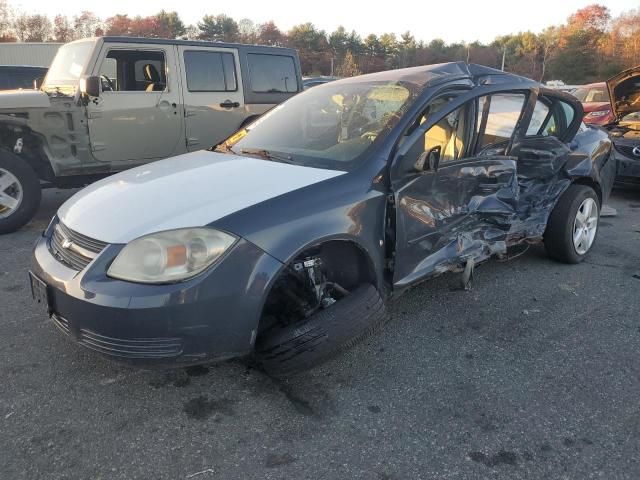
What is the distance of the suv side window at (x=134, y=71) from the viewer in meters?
5.79

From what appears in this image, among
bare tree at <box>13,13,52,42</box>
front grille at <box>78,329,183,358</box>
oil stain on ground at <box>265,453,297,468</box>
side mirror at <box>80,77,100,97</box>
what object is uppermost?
bare tree at <box>13,13,52,42</box>

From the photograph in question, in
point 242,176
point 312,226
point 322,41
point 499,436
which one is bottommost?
point 499,436

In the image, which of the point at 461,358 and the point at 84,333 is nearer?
the point at 84,333

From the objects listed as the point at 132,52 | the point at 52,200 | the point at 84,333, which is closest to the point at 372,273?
the point at 84,333

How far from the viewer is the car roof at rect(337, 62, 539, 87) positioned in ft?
10.5

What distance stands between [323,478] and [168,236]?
119 centimetres

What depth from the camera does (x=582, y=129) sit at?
14.7 feet

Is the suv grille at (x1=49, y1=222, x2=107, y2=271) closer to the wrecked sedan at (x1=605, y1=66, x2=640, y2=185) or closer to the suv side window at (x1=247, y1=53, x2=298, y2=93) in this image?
the suv side window at (x1=247, y1=53, x2=298, y2=93)

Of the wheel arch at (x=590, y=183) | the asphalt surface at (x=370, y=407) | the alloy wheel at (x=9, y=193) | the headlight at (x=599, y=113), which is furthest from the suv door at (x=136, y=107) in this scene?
the headlight at (x=599, y=113)

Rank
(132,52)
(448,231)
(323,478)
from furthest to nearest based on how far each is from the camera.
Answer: (132,52) < (448,231) < (323,478)

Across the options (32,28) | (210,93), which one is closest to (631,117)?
(210,93)

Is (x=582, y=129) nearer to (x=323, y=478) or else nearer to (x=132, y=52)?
(x=323, y=478)

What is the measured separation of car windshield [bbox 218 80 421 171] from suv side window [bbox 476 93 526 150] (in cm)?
58

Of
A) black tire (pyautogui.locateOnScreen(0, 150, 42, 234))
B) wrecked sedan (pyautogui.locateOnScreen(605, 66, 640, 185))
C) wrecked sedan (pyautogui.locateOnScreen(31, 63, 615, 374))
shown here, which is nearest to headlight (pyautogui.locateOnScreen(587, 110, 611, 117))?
wrecked sedan (pyautogui.locateOnScreen(605, 66, 640, 185))
